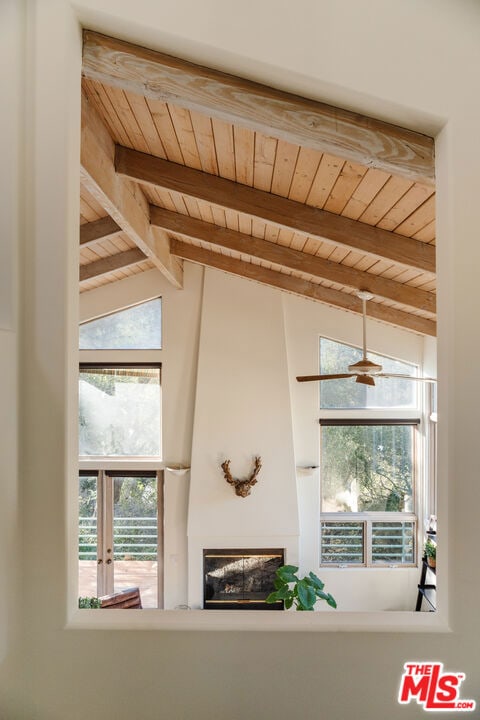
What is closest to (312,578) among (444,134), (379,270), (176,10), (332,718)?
(379,270)

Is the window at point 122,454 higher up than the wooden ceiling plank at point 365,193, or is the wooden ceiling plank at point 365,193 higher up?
the wooden ceiling plank at point 365,193

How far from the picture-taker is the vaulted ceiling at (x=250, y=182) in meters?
1.33

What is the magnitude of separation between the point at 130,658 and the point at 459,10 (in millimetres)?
1769

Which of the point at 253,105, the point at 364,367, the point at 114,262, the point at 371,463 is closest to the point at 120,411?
the point at 114,262

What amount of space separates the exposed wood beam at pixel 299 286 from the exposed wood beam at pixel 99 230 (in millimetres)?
1167

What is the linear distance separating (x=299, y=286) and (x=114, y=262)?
6.57 feet

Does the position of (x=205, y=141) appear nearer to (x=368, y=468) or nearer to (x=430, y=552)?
(x=368, y=468)

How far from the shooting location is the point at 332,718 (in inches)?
44.4

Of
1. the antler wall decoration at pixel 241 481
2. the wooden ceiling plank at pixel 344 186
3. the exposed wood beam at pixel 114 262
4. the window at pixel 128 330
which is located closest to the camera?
the wooden ceiling plank at pixel 344 186

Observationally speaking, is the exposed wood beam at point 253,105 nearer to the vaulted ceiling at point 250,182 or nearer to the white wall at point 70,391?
the vaulted ceiling at point 250,182

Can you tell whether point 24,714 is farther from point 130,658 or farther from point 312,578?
point 312,578

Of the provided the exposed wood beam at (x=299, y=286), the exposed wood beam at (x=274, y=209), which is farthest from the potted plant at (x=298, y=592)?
the exposed wood beam at (x=274, y=209)

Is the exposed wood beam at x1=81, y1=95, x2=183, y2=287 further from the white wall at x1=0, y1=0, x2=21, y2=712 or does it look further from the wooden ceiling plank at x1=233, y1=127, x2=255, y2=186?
the white wall at x1=0, y1=0, x2=21, y2=712

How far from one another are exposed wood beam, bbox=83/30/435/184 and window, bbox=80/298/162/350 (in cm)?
480
